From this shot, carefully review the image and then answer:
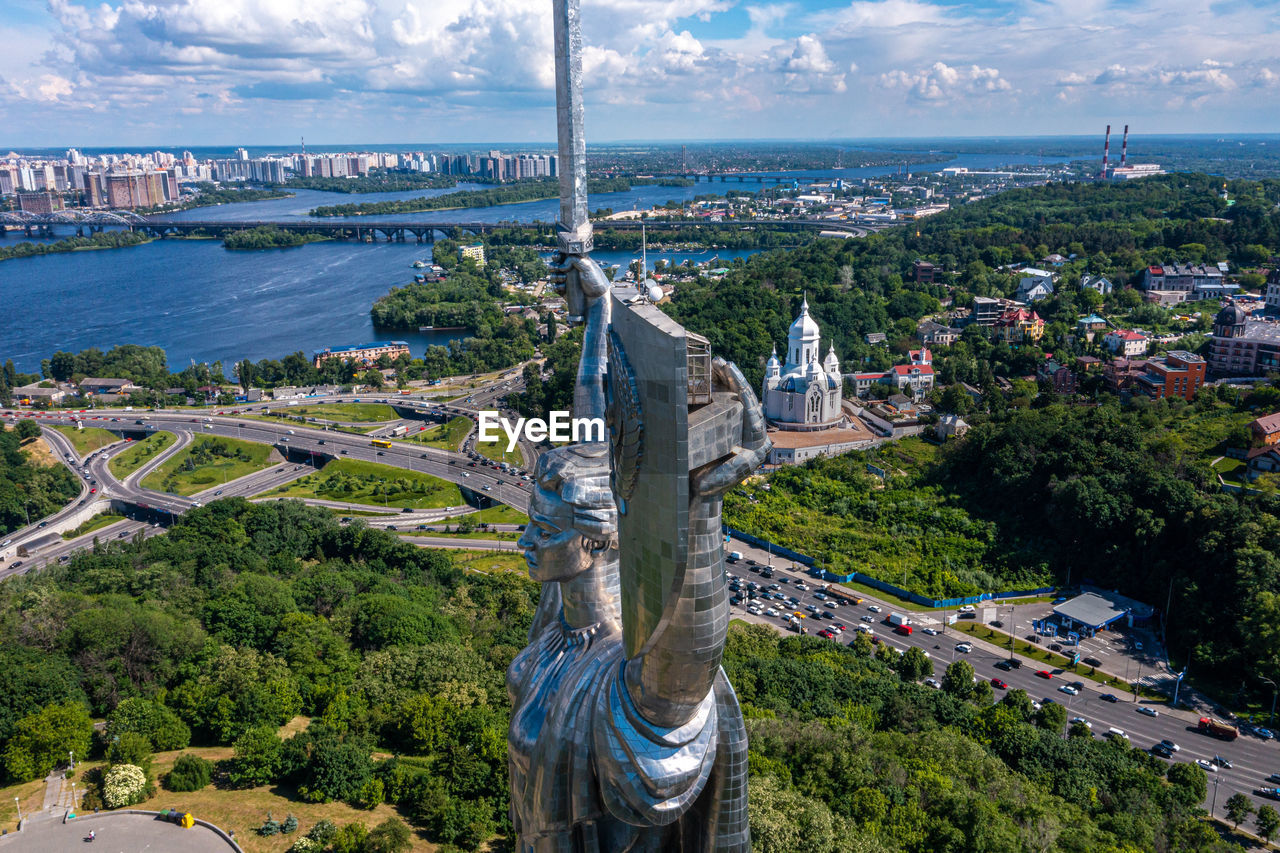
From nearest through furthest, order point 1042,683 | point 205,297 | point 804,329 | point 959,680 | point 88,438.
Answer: point 959,680 < point 1042,683 < point 804,329 < point 88,438 < point 205,297

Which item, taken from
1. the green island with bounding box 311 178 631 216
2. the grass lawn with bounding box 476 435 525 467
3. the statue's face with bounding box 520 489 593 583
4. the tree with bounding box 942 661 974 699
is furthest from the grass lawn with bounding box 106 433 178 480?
the green island with bounding box 311 178 631 216

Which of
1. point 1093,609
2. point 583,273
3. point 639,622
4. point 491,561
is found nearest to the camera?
point 639,622

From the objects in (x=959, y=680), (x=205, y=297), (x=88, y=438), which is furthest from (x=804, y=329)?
(x=205, y=297)

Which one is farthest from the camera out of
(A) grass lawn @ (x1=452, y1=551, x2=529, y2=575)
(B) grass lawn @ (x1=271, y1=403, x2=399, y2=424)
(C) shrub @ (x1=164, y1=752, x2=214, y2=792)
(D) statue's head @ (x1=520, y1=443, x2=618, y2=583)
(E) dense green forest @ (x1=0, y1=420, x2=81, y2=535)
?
(B) grass lawn @ (x1=271, y1=403, x2=399, y2=424)

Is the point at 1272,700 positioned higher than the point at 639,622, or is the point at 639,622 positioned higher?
the point at 639,622

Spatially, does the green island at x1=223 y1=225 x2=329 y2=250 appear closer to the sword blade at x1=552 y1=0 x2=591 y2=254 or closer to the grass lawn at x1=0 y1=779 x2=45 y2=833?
the grass lawn at x1=0 y1=779 x2=45 y2=833

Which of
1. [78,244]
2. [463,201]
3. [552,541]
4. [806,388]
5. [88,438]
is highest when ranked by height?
[463,201]

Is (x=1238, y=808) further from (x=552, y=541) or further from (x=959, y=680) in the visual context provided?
(x=552, y=541)

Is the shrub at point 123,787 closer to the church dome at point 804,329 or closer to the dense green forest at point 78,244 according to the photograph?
the church dome at point 804,329
